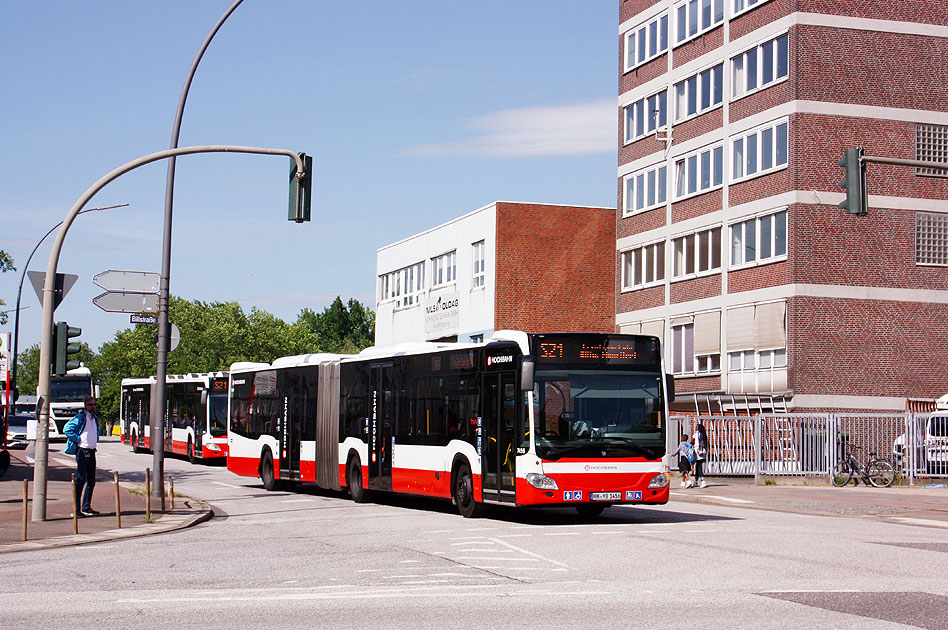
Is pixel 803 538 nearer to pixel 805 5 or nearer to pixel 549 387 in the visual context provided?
pixel 549 387

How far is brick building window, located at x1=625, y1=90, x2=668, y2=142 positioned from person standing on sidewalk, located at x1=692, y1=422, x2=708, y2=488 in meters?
19.9

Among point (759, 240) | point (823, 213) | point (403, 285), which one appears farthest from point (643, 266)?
point (403, 285)

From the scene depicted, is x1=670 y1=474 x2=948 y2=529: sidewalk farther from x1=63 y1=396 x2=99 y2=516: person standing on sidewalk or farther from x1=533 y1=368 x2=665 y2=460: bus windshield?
x1=63 y1=396 x2=99 y2=516: person standing on sidewalk

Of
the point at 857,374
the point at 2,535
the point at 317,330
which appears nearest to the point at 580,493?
the point at 2,535

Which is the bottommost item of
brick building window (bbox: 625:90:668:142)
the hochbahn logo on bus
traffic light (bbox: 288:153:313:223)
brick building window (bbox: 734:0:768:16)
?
the hochbahn logo on bus

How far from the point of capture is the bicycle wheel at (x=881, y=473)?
33.6 meters

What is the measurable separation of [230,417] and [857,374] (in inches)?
829

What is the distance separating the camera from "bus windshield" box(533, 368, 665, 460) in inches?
754

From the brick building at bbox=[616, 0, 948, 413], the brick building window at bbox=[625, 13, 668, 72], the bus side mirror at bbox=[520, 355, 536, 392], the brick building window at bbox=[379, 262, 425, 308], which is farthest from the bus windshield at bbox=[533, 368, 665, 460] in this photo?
the brick building window at bbox=[379, 262, 425, 308]

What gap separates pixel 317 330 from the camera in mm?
155000

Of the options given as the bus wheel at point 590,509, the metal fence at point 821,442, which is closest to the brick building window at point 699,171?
the metal fence at point 821,442

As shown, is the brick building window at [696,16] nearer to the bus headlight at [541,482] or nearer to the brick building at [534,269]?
the brick building at [534,269]

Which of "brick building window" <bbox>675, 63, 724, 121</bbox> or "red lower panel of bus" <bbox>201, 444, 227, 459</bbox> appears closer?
"red lower panel of bus" <bbox>201, 444, 227, 459</bbox>

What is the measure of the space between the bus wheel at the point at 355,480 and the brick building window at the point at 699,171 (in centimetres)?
2564
